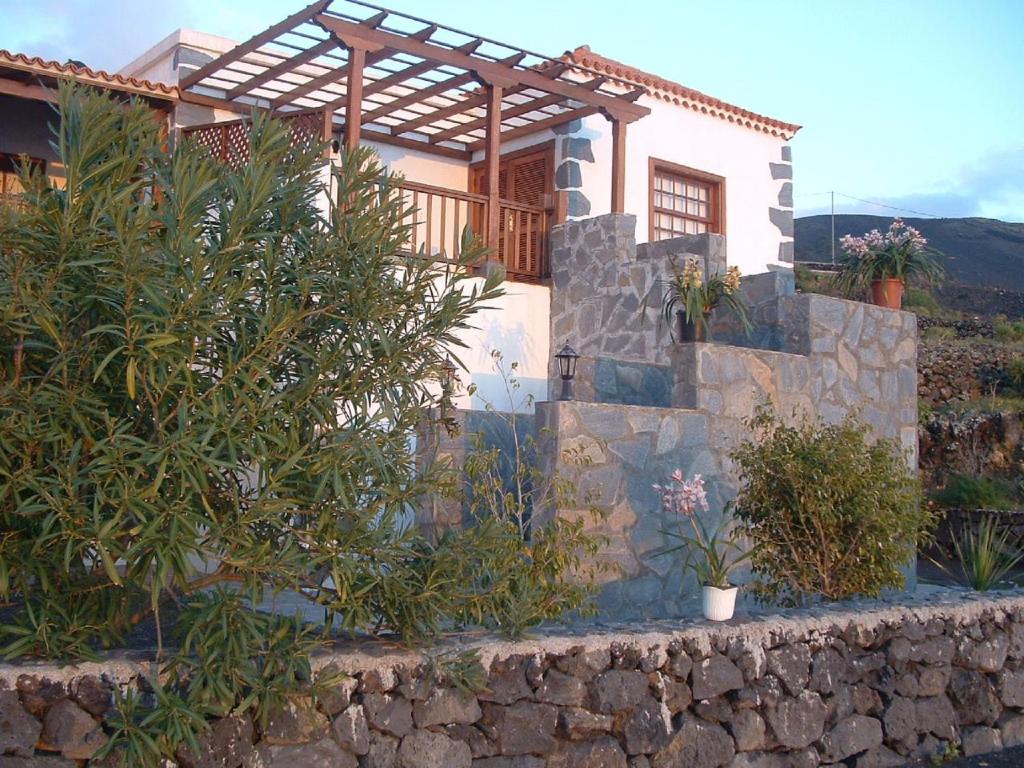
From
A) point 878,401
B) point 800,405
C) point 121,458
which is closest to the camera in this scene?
point 121,458

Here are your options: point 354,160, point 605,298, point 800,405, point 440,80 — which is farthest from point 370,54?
point 354,160

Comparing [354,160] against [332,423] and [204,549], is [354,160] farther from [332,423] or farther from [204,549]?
[204,549]

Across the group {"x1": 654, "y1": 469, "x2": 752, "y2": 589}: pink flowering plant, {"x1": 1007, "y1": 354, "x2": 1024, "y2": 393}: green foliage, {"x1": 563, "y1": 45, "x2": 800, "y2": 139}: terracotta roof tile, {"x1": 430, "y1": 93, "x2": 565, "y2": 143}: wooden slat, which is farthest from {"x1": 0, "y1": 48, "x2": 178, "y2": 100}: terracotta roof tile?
{"x1": 1007, "y1": 354, "x2": 1024, "y2": 393}: green foliage

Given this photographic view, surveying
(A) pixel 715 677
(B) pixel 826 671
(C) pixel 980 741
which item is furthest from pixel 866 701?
(A) pixel 715 677

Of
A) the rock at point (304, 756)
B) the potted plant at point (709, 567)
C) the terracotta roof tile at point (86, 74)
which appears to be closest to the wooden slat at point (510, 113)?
the terracotta roof tile at point (86, 74)

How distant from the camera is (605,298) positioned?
453 inches

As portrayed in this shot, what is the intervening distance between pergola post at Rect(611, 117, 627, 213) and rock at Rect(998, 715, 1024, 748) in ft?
23.4

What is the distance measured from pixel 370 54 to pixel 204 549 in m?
8.04

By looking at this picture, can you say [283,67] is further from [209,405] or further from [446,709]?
[446,709]

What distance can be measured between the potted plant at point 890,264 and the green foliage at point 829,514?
371cm

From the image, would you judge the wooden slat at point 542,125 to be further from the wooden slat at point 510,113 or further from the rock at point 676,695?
the rock at point 676,695

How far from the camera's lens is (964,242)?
51.9 metres

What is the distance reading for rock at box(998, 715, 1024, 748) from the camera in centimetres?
648

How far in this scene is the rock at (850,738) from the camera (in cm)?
568
